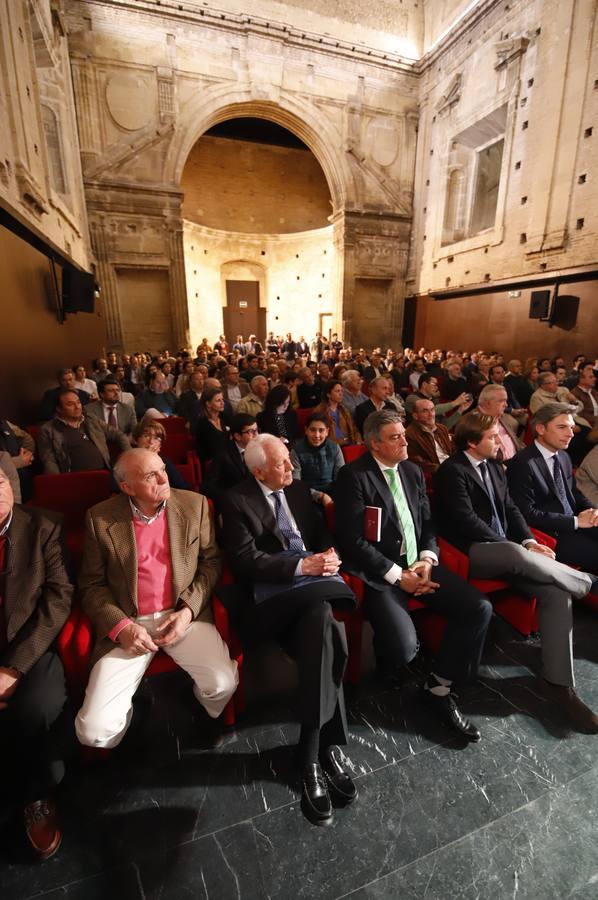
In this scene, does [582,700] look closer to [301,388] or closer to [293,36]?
[301,388]

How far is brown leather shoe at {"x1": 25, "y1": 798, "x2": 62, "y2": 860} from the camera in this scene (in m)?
1.46

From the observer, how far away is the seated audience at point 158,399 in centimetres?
552

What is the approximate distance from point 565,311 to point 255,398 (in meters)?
8.35

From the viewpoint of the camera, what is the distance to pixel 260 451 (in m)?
2.07

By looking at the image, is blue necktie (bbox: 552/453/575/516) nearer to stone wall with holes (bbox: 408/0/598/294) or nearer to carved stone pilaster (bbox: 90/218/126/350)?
stone wall with holes (bbox: 408/0/598/294)

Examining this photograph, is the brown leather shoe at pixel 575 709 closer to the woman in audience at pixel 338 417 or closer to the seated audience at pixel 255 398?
the woman in audience at pixel 338 417

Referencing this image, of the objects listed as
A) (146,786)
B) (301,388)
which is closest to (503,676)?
(146,786)

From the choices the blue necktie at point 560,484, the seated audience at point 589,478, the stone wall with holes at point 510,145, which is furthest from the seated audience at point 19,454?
the stone wall with holes at point 510,145

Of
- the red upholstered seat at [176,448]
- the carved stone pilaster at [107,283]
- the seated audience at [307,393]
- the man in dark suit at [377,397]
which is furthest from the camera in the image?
the carved stone pilaster at [107,283]

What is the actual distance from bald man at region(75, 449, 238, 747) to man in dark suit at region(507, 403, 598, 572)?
2.06 m

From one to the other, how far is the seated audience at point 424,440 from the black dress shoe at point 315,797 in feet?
7.75

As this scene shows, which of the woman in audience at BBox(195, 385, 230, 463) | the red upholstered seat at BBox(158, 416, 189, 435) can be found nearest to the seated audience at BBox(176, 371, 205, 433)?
the red upholstered seat at BBox(158, 416, 189, 435)

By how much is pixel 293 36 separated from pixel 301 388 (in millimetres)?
13018

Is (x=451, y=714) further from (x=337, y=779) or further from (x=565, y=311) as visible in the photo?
(x=565, y=311)
